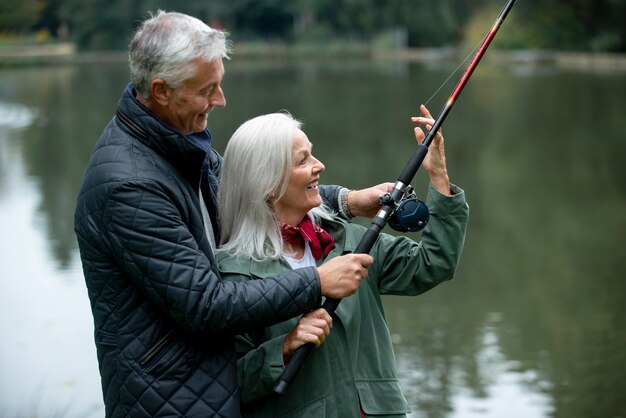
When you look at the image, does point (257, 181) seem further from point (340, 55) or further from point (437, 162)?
point (340, 55)

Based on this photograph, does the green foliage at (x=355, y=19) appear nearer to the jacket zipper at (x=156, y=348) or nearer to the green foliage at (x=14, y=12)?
the green foliage at (x=14, y=12)

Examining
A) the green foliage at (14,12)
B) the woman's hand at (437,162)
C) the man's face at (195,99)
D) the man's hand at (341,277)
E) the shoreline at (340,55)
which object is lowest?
the shoreline at (340,55)

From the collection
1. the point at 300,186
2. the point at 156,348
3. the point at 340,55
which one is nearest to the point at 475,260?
the point at 300,186

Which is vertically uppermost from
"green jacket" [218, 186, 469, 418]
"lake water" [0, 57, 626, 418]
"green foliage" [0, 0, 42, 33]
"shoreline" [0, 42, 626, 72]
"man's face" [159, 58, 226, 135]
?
"man's face" [159, 58, 226, 135]

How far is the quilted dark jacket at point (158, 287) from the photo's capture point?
93.9 inches

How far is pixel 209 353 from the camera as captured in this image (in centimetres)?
250

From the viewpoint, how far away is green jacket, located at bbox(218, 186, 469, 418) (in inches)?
103

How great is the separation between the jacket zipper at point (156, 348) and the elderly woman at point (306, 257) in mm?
230

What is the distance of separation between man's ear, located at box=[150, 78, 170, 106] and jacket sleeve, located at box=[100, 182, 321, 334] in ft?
0.69

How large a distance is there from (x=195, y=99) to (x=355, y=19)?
62.9 metres

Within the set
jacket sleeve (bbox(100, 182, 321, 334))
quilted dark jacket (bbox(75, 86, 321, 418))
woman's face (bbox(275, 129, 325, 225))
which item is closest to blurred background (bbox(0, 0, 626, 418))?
quilted dark jacket (bbox(75, 86, 321, 418))

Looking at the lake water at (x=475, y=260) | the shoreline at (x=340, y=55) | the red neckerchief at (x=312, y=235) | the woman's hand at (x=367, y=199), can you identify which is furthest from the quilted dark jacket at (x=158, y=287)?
the shoreline at (x=340, y=55)

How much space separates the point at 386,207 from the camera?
277 cm

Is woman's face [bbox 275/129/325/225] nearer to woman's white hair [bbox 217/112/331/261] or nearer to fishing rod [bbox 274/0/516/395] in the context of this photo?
woman's white hair [bbox 217/112/331/261]
